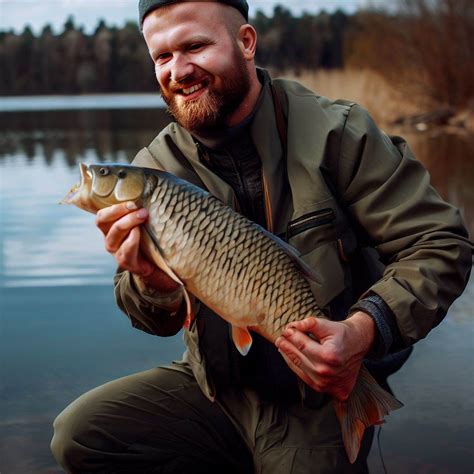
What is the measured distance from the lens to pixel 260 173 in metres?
2.99

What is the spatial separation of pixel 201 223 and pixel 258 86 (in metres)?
0.82

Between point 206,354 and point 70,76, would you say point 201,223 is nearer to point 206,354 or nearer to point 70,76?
point 206,354

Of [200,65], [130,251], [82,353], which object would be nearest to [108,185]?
[130,251]

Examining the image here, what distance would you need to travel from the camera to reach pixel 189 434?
9.82 feet

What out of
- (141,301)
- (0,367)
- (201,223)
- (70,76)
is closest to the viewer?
(201,223)

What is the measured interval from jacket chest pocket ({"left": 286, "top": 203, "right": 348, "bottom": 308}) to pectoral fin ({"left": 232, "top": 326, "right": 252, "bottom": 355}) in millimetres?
341

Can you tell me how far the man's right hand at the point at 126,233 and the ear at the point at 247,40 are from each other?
85 centimetres

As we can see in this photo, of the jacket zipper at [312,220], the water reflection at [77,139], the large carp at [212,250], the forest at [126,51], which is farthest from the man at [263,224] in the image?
the forest at [126,51]

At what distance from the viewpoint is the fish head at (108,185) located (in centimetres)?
246

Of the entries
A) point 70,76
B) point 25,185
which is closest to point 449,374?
point 25,185

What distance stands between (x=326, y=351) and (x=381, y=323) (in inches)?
10.2

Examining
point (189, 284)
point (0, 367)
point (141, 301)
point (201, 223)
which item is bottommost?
point (0, 367)

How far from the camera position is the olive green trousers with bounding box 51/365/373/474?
9.46 feet

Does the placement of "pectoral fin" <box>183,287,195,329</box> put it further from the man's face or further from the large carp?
the man's face
